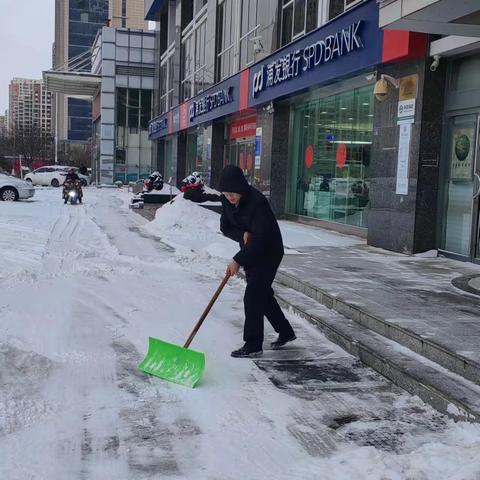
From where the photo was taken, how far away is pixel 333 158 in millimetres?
15344

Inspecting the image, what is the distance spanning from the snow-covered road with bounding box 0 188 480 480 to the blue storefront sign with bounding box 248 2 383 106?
6.44 meters

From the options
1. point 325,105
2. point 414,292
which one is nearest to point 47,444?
point 414,292

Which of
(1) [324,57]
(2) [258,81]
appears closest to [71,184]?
(2) [258,81]

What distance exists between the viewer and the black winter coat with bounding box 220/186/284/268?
17.1 ft

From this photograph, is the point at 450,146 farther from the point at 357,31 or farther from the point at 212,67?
the point at 212,67

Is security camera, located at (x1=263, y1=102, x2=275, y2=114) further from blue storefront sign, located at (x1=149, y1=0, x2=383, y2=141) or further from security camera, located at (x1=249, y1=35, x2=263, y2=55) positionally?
security camera, located at (x1=249, y1=35, x2=263, y2=55)

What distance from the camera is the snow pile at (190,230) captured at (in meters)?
11.9

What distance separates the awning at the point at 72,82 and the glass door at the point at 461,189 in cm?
5087

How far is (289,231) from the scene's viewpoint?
48.4 ft

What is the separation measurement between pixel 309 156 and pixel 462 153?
7.08 m

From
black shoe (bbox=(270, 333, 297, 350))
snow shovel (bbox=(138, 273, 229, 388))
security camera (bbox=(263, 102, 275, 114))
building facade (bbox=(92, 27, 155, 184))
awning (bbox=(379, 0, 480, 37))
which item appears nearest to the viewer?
snow shovel (bbox=(138, 273, 229, 388))

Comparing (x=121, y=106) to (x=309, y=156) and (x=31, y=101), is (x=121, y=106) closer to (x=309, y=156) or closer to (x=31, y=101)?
(x=309, y=156)

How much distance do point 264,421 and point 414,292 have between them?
3.83 meters

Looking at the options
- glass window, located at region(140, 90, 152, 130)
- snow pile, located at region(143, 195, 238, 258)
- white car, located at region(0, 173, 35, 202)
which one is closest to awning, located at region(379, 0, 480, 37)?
snow pile, located at region(143, 195, 238, 258)
